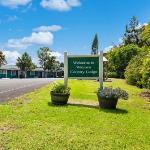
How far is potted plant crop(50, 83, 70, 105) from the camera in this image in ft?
50.0

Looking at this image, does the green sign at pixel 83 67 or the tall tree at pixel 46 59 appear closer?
the green sign at pixel 83 67

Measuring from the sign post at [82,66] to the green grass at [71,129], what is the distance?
3.25 meters

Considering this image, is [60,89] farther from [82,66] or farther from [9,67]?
[9,67]

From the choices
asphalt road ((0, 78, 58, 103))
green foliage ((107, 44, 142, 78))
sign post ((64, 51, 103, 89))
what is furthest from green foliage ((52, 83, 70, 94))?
green foliage ((107, 44, 142, 78))

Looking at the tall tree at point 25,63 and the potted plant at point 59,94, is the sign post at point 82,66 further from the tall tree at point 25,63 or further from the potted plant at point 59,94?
the tall tree at point 25,63

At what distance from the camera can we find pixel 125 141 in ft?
29.9

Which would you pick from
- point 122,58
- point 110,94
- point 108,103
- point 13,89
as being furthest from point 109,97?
point 122,58

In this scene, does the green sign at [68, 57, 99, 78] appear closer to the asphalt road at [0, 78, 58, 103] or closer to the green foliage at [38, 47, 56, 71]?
the asphalt road at [0, 78, 58, 103]

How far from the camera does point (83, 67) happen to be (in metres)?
17.4

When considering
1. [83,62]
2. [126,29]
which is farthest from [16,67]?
[83,62]

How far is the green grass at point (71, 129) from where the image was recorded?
8594 mm

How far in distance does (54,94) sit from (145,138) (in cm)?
635

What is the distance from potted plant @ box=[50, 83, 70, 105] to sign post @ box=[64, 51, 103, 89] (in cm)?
179

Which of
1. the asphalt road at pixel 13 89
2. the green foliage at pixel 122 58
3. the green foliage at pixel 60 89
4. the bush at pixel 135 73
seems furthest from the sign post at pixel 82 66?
the green foliage at pixel 122 58
